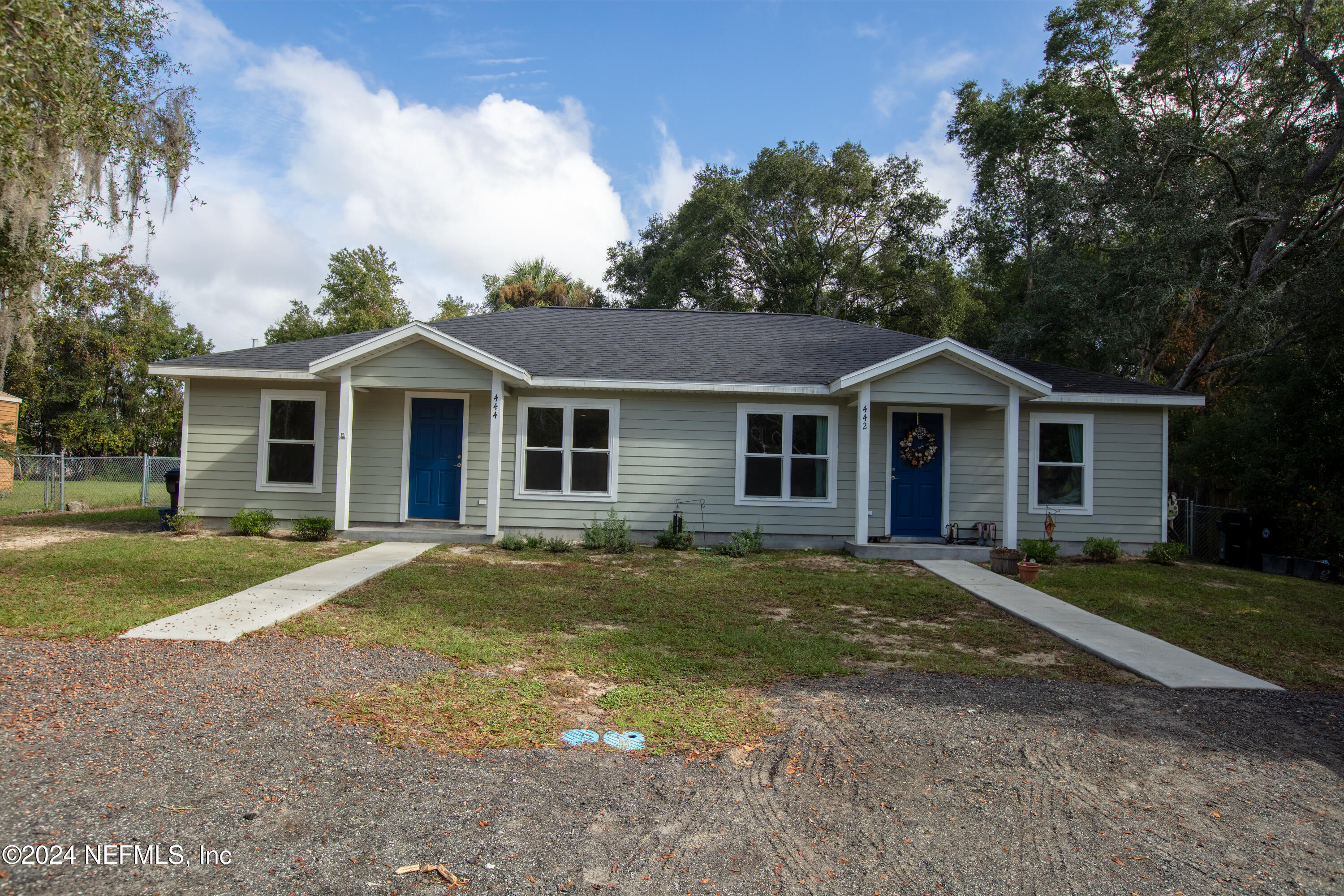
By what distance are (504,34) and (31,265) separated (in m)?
8.21

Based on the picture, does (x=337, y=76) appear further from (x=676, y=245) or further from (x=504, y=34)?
(x=676, y=245)

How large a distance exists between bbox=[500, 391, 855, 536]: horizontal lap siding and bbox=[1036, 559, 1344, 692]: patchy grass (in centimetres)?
329

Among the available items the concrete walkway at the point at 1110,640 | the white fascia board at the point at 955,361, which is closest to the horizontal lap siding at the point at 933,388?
the white fascia board at the point at 955,361

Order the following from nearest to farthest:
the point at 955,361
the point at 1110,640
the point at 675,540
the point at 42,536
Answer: the point at 1110,640, the point at 42,536, the point at 955,361, the point at 675,540

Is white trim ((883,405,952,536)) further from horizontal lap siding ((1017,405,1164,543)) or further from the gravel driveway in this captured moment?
the gravel driveway

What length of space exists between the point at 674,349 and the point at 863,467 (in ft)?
13.0

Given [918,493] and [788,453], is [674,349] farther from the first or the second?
[918,493]

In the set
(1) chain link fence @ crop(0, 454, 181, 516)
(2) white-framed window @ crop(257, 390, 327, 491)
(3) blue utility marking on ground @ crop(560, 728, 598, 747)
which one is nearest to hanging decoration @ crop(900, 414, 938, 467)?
(3) blue utility marking on ground @ crop(560, 728, 598, 747)

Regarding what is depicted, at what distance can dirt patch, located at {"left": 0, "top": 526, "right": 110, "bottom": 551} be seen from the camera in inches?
382

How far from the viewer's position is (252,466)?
1161cm

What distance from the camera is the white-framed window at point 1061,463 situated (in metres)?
11.7

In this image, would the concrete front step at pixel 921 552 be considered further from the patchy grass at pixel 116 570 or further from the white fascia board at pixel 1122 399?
the patchy grass at pixel 116 570

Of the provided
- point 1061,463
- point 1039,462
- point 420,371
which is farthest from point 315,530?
point 1061,463

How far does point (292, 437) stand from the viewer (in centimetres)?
1168
